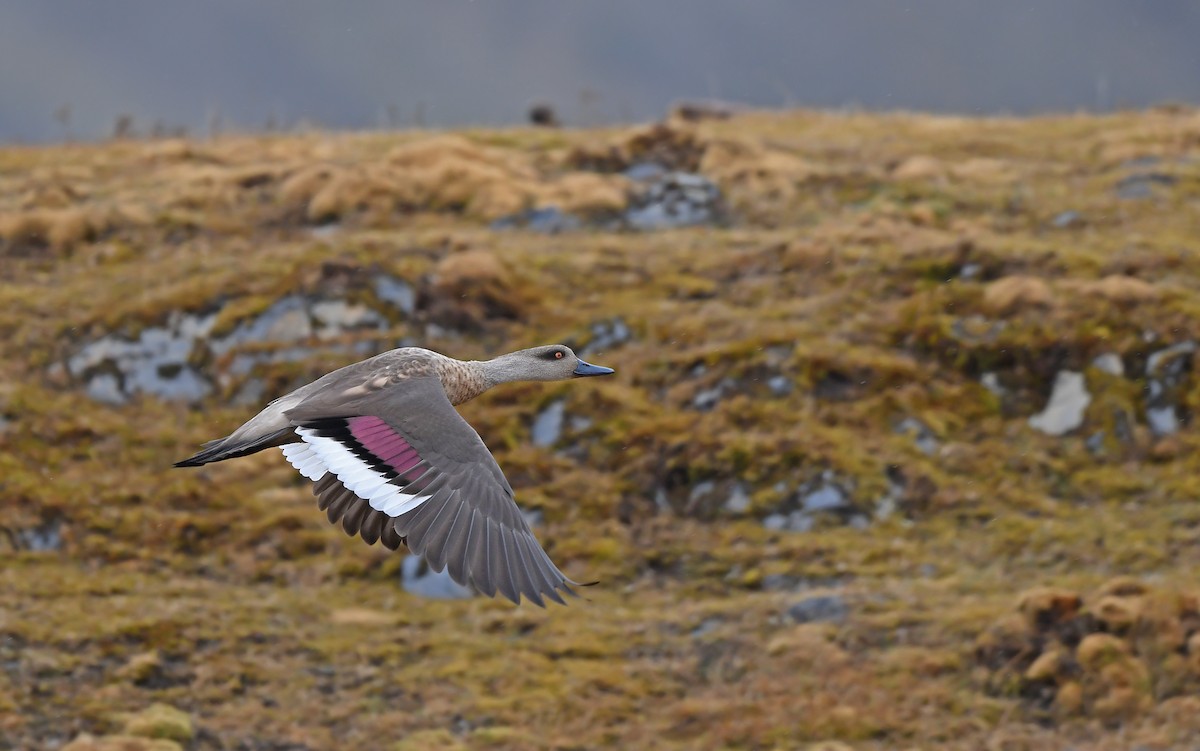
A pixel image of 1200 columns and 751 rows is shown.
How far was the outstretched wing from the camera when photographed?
27.6 feet

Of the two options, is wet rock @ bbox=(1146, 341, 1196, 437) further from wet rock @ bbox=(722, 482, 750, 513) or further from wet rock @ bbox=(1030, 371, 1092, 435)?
wet rock @ bbox=(722, 482, 750, 513)

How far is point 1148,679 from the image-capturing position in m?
13.4

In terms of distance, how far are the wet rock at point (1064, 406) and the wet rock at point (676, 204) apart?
6584 mm

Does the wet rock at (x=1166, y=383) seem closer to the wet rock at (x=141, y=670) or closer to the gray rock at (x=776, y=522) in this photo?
the gray rock at (x=776, y=522)

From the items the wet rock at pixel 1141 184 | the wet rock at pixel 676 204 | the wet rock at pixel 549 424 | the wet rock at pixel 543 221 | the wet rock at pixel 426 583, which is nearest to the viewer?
the wet rock at pixel 426 583

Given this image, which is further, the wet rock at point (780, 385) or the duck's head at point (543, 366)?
the wet rock at point (780, 385)

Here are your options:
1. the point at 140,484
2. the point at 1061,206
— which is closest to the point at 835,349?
the point at 1061,206

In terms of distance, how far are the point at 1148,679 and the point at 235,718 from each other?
279 inches

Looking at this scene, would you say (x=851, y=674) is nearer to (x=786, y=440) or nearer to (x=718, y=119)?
(x=786, y=440)

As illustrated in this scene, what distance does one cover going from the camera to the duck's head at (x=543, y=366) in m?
10.9

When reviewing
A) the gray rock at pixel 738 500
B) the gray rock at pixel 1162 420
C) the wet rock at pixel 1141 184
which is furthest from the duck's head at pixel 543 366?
the wet rock at pixel 1141 184

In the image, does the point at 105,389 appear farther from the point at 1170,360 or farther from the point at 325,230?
the point at 1170,360

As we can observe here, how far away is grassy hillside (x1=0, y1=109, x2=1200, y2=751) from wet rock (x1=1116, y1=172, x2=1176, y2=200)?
0.33ft

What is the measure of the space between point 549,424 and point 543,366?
7.10 metres
